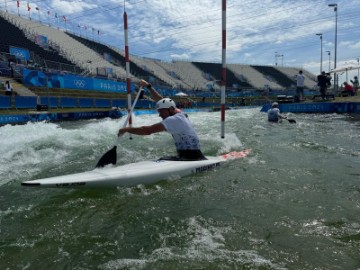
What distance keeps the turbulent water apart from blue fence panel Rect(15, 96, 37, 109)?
13.5 m

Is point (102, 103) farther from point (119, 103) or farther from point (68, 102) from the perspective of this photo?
point (68, 102)

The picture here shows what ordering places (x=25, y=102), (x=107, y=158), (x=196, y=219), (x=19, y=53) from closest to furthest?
(x=196, y=219), (x=107, y=158), (x=25, y=102), (x=19, y=53)

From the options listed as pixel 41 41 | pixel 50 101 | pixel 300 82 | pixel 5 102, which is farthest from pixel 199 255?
pixel 41 41

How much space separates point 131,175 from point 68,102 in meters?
19.8

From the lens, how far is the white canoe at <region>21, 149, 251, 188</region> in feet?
13.8

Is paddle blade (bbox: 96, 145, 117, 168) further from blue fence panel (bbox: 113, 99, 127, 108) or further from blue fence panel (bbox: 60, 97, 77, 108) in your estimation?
blue fence panel (bbox: 113, 99, 127, 108)

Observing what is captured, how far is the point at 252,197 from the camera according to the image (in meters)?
4.37

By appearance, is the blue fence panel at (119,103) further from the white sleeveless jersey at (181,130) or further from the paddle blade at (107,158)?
the paddle blade at (107,158)

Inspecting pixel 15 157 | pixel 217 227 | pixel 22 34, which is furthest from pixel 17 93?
pixel 217 227

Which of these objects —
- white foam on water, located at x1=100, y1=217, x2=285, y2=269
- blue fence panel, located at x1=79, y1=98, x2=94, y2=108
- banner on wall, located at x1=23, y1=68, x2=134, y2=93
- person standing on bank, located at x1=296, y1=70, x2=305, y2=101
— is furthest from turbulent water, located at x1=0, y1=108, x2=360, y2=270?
blue fence panel, located at x1=79, y1=98, x2=94, y2=108

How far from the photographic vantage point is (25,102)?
748 inches

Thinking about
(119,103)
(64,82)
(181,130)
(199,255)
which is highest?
(64,82)

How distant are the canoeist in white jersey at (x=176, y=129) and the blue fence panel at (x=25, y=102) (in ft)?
51.7

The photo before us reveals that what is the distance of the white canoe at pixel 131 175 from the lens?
420 cm
